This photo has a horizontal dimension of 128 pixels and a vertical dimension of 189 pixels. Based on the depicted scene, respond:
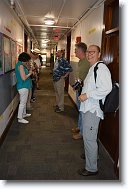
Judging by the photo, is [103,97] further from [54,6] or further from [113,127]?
[54,6]

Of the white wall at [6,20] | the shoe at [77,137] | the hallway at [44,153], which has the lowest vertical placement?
the hallway at [44,153]

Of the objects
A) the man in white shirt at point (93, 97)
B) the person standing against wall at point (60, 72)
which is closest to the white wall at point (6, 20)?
the person standing against wall at point (60, 72)

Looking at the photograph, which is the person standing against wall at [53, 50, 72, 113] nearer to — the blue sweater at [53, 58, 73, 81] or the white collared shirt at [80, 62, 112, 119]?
the blue sweater at [53, 58, 73, 81]

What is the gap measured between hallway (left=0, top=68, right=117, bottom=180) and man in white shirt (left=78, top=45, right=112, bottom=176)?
342mm

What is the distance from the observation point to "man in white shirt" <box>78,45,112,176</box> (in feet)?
6.12

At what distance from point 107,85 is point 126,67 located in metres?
1.14

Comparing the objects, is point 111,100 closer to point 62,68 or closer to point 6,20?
point 6,20

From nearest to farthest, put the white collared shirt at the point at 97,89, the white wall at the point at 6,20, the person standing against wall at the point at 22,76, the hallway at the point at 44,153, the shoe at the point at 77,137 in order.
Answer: the white collared shirt at the point at 97,89 < the hallway at the point at 44,153 < the white wall at the point at 6,20 < the shoe at the point at 77,137 < the person standing against wall at the point at 22,76

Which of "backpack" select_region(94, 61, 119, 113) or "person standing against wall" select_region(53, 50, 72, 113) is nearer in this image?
"backpack" select_region(94, 61, 119, 113)

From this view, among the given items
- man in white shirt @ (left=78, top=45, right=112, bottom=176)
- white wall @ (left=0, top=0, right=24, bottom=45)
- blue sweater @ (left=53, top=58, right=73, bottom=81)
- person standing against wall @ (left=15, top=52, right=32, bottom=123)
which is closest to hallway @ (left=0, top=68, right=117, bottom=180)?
man in white shirt @ (left=78, top=45, right=112, bottom=176)

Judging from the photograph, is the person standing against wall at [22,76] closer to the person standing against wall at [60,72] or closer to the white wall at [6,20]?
the white wall at [6,20]

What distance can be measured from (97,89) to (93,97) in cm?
9

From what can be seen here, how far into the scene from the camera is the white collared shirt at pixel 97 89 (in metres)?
1.86

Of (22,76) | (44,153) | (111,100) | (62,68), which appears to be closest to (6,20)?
(22,76)
